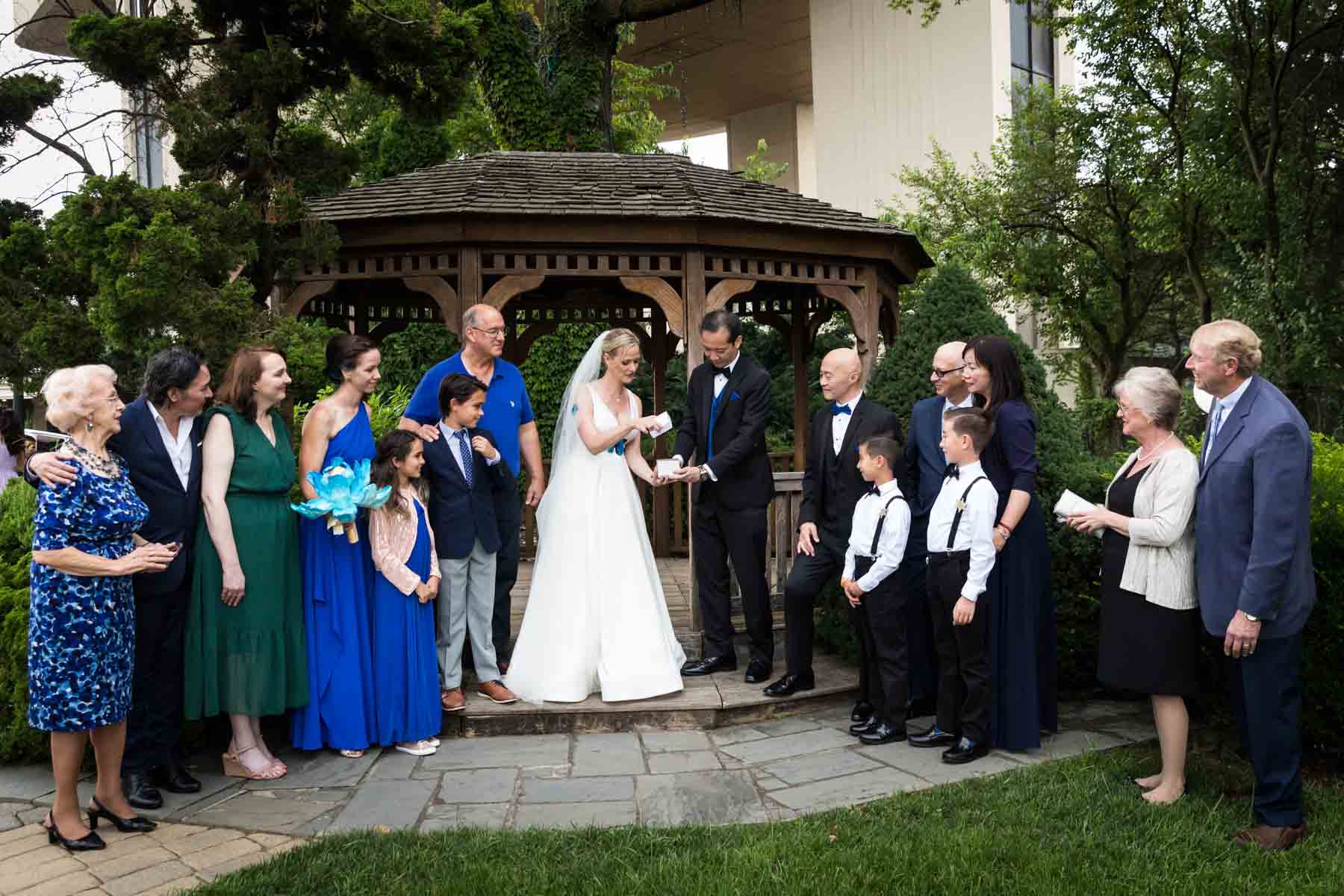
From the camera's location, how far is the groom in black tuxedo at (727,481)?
20.9 feet

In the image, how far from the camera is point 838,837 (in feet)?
→ 14.1

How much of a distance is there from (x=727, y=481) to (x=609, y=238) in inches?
101

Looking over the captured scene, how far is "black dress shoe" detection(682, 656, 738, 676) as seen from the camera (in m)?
6.71

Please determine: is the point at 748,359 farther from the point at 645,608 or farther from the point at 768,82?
the point at 768,82

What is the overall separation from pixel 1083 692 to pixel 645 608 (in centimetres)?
290

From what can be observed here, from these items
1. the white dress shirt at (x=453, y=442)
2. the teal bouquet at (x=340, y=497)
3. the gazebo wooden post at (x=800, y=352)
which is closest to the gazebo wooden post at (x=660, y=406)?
the gazebo wooden post at (x=800, y=352)

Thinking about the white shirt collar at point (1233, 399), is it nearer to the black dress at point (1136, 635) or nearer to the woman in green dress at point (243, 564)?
the black dress at point (1136, 635)

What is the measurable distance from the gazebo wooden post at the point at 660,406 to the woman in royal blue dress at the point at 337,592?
599 centimetres

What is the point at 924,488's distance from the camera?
227 inches

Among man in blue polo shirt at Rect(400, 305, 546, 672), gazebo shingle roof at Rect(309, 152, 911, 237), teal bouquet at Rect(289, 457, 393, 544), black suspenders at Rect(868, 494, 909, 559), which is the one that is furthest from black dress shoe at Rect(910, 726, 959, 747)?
gazebo shingle roof at Rect(309, 152, 911, 237)

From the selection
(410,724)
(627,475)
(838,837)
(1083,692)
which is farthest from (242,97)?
(1083,692)

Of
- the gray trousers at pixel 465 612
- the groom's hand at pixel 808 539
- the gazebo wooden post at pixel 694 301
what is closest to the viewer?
the gray trousers at pixel 465 612

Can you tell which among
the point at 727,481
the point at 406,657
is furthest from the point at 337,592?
the point at 727,481

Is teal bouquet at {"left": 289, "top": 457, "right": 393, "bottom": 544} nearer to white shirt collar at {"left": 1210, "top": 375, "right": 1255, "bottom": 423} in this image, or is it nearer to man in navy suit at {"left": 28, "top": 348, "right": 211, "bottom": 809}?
man in navy suit at {"left": 28, "top": 348, "right": 211, "bottom": 809}
